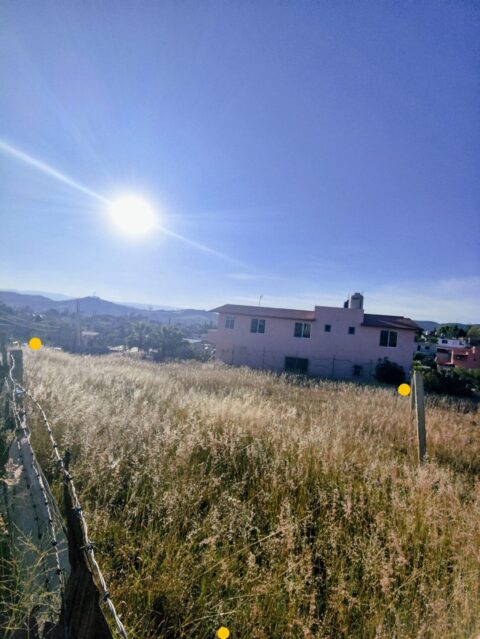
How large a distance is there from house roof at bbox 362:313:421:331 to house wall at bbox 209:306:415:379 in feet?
1.48

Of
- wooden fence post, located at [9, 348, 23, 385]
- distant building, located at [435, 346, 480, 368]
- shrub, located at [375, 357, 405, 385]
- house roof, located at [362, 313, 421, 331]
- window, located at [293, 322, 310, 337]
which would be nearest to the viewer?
wooden fence post, located at [9, 348, 23, 385]

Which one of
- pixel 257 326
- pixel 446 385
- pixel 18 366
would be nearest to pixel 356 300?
pixel 257 326

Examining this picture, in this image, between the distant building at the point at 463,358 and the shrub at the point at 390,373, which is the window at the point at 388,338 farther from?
the distant building at the point at 463,358

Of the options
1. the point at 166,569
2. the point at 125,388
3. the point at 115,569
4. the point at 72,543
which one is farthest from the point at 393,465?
the point at 125,388

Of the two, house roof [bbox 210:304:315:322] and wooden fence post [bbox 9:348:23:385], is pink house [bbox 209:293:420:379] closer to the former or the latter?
house roof [bbox 210:304:315:322]

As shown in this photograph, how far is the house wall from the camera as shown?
80.9 ft

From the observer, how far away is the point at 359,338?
25.4m

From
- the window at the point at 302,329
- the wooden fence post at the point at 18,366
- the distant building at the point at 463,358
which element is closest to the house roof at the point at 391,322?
the window at the point at 302,329

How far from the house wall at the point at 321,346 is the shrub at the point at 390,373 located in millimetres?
1351

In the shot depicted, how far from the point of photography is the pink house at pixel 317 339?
24.7 m

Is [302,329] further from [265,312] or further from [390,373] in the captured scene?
[390,373]

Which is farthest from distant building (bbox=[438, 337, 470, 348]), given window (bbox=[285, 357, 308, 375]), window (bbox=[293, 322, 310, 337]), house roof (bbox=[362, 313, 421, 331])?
window (bbox=[285, 357, 308, 375])

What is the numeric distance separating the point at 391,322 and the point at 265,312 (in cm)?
1062

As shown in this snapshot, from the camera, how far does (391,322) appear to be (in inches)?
991
